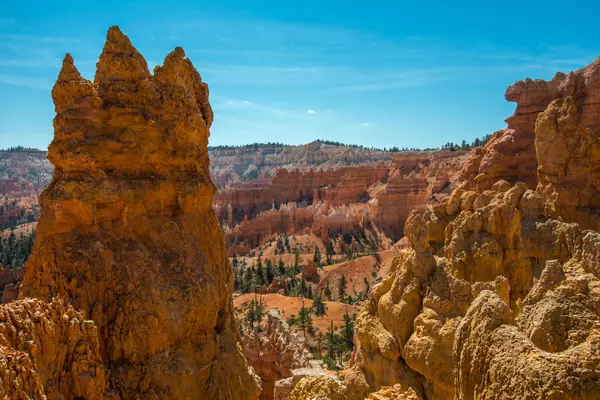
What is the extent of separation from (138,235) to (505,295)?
7021 millimetres

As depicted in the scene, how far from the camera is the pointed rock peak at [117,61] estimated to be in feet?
32.0

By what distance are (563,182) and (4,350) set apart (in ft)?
51.2

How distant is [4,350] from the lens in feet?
17.2

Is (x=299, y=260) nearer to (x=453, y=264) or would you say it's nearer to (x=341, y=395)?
(x=453, y=264)

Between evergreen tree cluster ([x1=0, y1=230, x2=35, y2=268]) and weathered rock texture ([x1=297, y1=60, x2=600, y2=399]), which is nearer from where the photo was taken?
weathered rock texture ([x1=297, y1=60, x2=600, y2=399])

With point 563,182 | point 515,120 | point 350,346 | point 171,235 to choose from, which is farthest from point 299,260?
point 171,235

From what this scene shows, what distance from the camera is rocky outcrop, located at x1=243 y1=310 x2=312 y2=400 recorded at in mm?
16953

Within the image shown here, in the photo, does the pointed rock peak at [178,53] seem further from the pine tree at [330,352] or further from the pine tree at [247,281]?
the pine tree at [247,281]

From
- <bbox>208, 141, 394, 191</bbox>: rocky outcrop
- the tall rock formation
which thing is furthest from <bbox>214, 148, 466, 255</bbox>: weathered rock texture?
<bbox>208, 141, 394, 191</bbox>: rocky outcrop

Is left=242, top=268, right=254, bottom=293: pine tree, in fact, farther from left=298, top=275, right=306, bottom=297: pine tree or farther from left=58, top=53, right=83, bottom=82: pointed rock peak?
left=58, top=53, right=83, bottom=82: pointed rock peak

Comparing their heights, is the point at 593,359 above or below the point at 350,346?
above

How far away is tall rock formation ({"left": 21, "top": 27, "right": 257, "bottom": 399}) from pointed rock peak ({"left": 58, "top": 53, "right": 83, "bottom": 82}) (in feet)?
0.06

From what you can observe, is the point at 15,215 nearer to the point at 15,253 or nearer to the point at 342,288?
the point at 15,253

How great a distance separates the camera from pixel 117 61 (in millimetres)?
9734
